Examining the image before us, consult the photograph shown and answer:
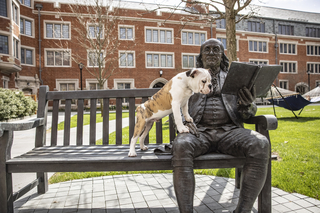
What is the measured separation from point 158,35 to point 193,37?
14.3 feet

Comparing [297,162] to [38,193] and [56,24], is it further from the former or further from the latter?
[56,24]

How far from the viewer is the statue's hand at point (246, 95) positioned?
2273mm

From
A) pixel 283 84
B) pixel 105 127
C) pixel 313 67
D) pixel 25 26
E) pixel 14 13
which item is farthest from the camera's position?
pixel 313 67

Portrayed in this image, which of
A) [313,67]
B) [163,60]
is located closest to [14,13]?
[163,60]

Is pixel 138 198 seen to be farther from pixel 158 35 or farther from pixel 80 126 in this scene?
pixel 158 35

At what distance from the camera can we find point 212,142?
2305 mm

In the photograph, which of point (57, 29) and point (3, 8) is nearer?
point (3, 8)

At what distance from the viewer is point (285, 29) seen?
32094 millimetres

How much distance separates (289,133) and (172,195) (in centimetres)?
561

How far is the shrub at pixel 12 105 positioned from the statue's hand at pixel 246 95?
1229 centimetres

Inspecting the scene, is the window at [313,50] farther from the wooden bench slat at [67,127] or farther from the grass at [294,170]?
the wooden bench slat at [67,127]

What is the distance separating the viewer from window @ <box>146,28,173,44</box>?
24672mm

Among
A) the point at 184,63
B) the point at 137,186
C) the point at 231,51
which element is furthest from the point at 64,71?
the point at 137,186

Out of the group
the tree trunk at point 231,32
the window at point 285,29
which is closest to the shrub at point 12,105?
the tree trunk at point 231,32
